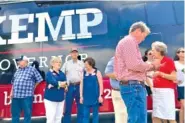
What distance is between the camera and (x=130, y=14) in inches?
209

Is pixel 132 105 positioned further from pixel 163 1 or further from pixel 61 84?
pixel 163 1

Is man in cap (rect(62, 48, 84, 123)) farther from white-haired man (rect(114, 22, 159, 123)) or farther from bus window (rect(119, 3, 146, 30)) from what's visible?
white-haired man (rect(114, 22, 159, 123))

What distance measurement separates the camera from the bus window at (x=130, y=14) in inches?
207

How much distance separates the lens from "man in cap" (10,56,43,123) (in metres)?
5.08

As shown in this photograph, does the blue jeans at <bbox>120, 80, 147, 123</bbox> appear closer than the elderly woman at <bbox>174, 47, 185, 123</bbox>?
Yes

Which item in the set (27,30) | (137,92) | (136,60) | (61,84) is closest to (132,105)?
(137,92)

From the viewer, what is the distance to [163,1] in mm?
Answer: 5344

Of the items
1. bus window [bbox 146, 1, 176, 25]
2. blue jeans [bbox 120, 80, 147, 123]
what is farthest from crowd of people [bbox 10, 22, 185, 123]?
blue jeans [bbox 120, 80, 147, 123]

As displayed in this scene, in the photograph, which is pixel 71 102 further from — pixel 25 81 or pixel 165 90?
pixel 165 90

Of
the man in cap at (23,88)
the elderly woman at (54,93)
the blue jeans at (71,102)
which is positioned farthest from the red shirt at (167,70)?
the man in cap at (23,88)

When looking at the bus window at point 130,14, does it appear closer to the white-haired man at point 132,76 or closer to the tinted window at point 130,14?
the tinted window at point 130,14

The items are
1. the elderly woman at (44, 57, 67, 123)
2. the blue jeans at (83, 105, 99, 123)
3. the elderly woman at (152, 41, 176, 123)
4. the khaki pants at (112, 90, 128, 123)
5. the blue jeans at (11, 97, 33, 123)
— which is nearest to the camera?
the elderly woman at (152, 41, 176, 123)

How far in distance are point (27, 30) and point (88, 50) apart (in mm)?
1111

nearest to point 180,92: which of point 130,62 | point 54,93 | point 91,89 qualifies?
point 91,89
